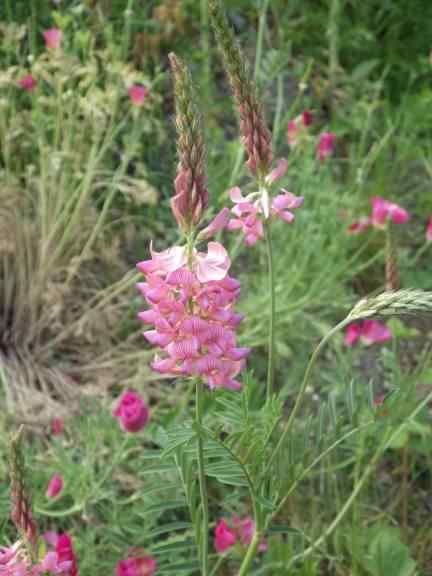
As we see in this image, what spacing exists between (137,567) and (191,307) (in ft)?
2.20

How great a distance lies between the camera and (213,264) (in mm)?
958

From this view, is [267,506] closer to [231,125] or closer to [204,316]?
[204,316]

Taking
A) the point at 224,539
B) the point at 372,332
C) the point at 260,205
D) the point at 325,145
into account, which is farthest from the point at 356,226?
the point at 260,205

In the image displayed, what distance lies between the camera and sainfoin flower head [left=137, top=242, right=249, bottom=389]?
0.96m

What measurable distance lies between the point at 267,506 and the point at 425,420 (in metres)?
0.95

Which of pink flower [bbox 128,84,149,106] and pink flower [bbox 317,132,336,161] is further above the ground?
pink flower [bbox 128,84,149,106]

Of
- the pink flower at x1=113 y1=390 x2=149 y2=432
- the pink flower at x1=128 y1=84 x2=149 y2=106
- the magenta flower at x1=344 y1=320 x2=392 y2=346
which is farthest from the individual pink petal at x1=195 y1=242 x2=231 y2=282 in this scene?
the pink flower at x1=128 y1=84 x2=149 y2=106

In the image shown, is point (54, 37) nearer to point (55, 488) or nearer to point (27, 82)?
point (27, 82)

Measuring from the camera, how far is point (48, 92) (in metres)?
2.75

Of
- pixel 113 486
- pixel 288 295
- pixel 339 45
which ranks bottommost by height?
pixel 113 486

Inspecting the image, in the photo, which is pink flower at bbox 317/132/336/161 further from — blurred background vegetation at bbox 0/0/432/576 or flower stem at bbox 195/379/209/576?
flower stem at bbox 195/379/209/576

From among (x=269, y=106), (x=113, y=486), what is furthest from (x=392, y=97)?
Result: (x=113, y=486)

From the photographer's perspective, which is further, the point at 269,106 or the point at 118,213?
the point at 269,106

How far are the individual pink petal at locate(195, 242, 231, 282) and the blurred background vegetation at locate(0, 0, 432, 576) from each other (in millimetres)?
401
